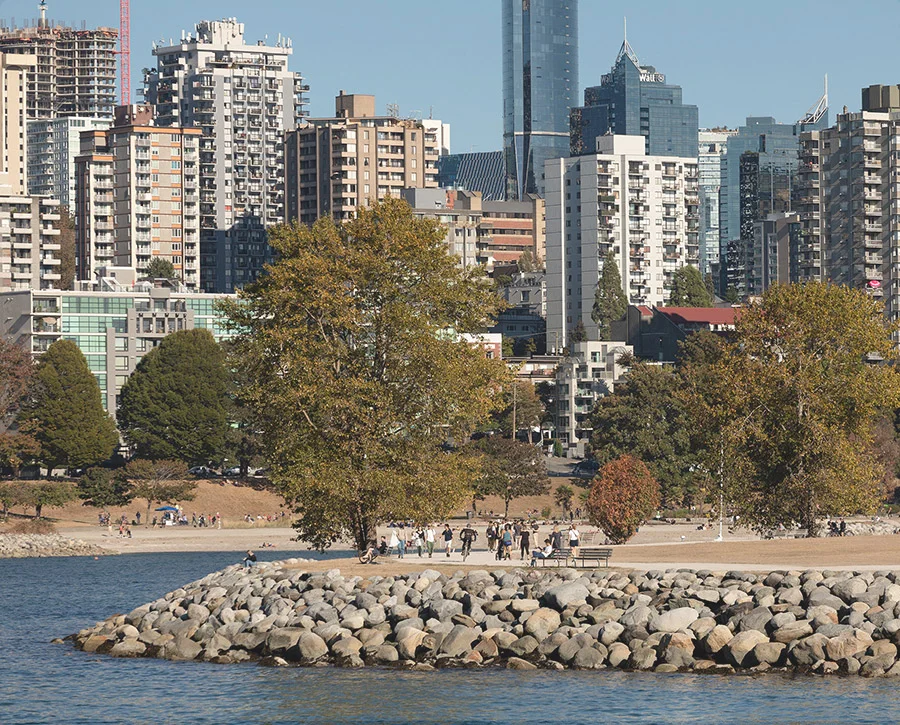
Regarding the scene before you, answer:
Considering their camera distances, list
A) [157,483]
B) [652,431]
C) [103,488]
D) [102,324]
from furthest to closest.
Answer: [102,324] → [652,431] → [157,483] → [103,488]

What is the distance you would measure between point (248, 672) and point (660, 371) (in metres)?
116

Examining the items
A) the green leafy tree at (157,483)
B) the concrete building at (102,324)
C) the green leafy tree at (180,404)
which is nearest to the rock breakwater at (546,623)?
the green leafy tree at (157,483)

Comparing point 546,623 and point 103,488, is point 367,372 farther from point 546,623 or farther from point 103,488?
point 103,488

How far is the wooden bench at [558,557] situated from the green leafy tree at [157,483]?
84004 millimetres

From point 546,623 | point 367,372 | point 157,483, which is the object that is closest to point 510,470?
point 157,483

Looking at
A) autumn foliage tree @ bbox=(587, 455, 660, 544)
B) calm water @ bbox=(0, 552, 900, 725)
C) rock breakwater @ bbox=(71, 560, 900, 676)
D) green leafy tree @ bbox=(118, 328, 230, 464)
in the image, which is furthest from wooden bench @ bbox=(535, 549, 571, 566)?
green leafy tree @ bbox=(118, 328, 230, 464)

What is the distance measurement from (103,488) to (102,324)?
39405mm

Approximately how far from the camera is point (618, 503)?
387 feet

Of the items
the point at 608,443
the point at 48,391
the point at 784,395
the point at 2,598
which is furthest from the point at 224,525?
the point at 784,395

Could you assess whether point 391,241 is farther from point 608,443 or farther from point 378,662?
point 608,443

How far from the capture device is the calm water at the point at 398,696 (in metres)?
49.8

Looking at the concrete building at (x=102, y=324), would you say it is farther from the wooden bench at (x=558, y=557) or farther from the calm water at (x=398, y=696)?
the calm water at (x=398, y=696)

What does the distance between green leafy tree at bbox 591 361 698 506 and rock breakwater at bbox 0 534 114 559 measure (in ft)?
163

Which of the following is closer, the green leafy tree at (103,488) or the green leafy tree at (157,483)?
the green leafy tree at (103,488)
